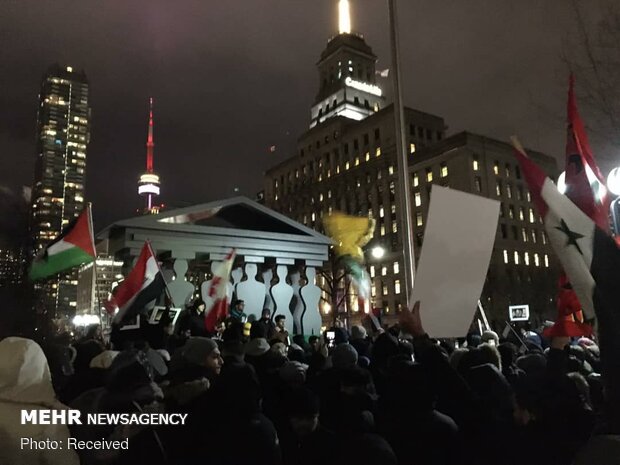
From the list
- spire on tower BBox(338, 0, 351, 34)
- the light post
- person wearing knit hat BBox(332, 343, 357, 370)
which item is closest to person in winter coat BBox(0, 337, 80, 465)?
person wearing knit hat BBox(332, 343, 357, 370)

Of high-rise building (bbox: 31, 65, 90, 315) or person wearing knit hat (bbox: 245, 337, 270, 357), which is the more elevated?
high-rise building (bbox: 31, 65, 90, 315)

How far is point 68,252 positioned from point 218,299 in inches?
164

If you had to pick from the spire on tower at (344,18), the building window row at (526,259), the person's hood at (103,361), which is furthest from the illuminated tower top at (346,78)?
the person's hood at (103,361)

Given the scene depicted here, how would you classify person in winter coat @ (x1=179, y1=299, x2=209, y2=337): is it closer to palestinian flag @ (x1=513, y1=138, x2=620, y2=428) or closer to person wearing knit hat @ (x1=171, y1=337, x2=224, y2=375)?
person wearing knit hat @ (x1=171, y1=337, x2=224, y2=375)

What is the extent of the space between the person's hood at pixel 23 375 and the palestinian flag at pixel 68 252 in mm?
8057

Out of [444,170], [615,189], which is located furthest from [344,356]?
[444,170]

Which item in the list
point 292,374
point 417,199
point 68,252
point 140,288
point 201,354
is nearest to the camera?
point 201,354

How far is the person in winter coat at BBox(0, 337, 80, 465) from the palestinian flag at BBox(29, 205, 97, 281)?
26.5 feet

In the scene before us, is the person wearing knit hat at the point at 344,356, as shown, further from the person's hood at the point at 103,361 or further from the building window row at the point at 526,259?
the building window row at the point at 526,259

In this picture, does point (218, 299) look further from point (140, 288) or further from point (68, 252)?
point (68, 252)

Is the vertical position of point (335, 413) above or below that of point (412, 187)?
below

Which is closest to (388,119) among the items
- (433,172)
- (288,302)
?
(433,172)

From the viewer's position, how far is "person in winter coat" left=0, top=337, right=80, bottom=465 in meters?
3.06

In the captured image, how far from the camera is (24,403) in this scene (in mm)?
3199
